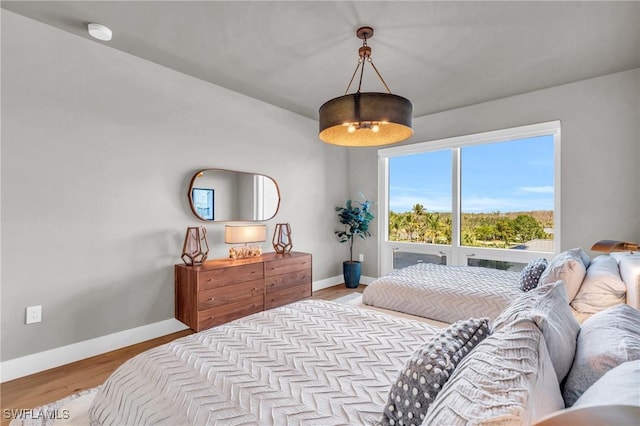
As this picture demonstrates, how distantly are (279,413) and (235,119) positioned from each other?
3373 millimetres

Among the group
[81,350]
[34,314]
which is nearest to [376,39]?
[34,314]

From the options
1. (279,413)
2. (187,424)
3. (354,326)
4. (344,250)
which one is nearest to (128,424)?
(187,424)

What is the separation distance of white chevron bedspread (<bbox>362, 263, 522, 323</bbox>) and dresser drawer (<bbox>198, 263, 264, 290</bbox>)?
117cm

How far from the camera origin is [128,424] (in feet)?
3.66

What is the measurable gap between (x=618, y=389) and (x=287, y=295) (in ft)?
10.8

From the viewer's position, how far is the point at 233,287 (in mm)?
3125

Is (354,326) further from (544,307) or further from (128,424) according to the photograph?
(128,424)

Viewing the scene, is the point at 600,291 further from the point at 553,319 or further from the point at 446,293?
the point at 553,319

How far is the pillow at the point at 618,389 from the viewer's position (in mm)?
549

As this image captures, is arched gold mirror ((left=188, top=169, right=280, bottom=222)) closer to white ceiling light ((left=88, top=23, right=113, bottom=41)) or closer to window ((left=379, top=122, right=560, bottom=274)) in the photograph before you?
white ceiling light ((left=88, top=23, right=113, bottom=41))

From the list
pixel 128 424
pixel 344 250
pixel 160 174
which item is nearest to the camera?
pixel 128 424

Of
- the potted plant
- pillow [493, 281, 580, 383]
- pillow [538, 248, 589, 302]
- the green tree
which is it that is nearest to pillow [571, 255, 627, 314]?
pillow [538, 248, 589, 302]

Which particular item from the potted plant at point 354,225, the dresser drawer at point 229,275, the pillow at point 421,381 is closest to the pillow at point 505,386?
the pillow at point 421,381

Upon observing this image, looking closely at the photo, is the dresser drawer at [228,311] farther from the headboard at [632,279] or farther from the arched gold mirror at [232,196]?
the headboard at [632,279]
